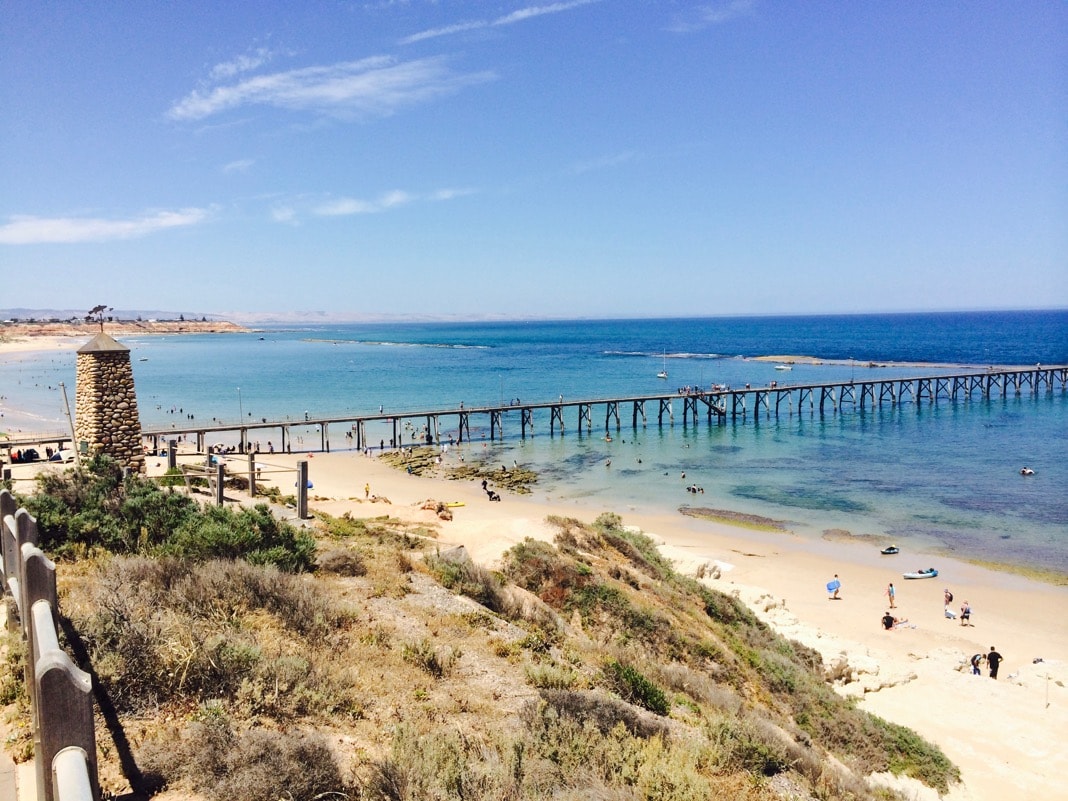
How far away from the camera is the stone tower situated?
12773 mm

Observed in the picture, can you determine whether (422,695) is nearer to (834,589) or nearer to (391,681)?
(391,681)

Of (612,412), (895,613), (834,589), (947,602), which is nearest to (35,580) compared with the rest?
(834,589)

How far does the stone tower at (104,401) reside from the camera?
503 inches

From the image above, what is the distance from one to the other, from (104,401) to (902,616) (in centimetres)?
2079

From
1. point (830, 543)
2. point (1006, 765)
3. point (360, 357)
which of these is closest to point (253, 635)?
point (1006, 765)

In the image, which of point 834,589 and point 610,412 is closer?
point 834,589

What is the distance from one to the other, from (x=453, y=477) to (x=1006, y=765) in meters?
27.3

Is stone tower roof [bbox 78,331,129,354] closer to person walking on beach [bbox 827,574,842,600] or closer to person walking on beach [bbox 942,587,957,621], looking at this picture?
person walking on beach [bbox 827,574,842,600]

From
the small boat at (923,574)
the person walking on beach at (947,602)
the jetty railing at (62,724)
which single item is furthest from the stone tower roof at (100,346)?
the small boat at (923,574)

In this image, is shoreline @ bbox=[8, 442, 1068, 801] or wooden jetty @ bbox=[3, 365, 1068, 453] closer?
shoreline @ bbox=[8, 442, 1068, 801]

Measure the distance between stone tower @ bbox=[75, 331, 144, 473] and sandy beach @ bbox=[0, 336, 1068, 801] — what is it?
3.94ft

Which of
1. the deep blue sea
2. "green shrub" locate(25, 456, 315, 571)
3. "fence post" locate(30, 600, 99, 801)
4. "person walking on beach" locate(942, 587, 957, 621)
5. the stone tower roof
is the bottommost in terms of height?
"person walking on beach" locate(942, 587, 957, 621)

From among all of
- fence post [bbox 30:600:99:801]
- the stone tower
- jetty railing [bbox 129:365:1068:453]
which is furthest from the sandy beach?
fence post [bbox 30:600:99:801]

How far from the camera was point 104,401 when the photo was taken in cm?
1282
